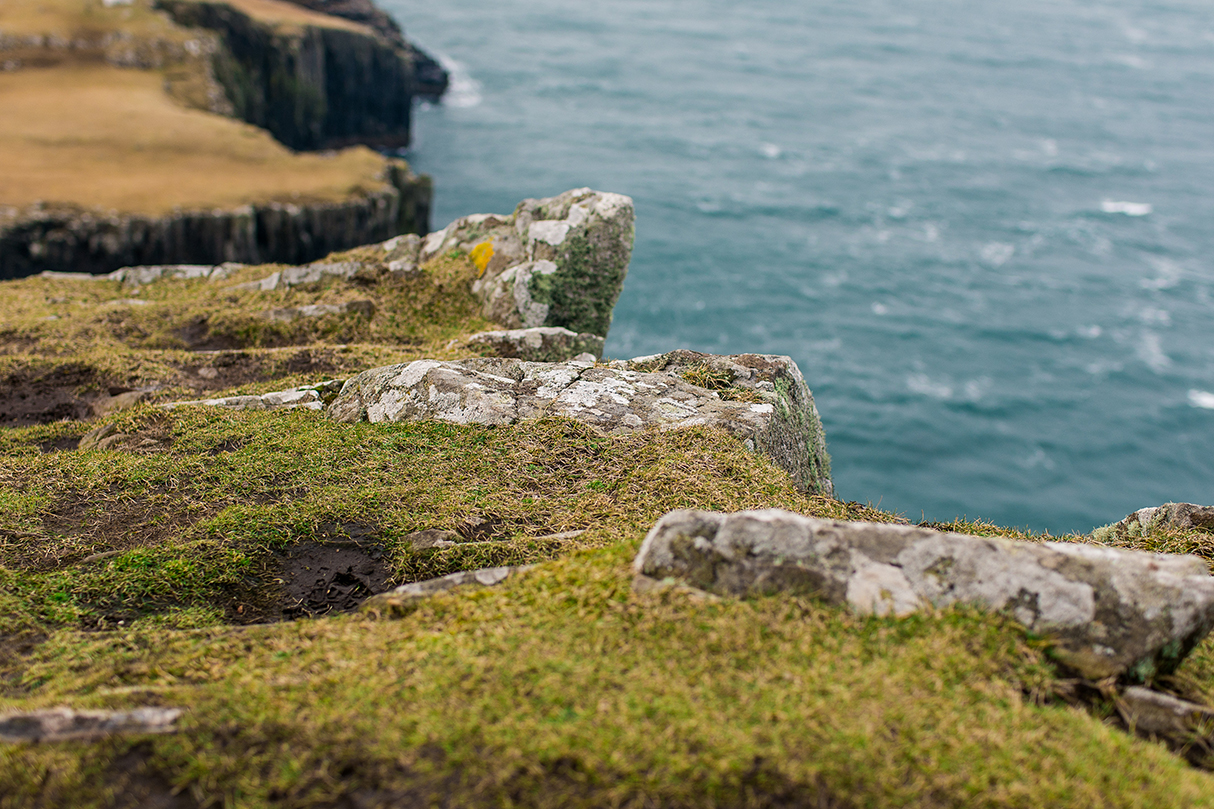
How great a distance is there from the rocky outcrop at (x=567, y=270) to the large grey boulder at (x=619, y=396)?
4373mm

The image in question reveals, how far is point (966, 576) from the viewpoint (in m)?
6.18

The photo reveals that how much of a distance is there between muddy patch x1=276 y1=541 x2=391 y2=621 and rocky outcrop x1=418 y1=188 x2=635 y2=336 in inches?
338

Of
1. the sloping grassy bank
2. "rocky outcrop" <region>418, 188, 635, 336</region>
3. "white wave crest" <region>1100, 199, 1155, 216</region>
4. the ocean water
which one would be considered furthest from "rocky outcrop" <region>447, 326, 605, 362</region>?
"white wave crest" <region>1100, 199, 1155, 216</region>

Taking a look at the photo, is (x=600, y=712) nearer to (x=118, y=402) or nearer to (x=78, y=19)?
(x=118, y=402)

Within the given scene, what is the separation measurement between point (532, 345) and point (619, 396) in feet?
13.3

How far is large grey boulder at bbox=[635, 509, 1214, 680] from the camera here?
5867 millimetres

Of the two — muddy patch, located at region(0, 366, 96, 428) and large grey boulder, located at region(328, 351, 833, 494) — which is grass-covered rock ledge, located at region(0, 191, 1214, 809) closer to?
large grey boulder, located at region(328, 351, 833, 494)

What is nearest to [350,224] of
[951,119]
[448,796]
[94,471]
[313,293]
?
[313,293]

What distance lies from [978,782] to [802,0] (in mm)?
182420

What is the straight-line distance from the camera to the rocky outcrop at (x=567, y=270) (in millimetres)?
16422

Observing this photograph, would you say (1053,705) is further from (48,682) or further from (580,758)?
(48,682)

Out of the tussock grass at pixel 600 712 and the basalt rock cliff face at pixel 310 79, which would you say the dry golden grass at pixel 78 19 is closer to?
the basalt rock cliff face at pixel 310 79

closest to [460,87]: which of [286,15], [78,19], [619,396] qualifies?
[286,15]

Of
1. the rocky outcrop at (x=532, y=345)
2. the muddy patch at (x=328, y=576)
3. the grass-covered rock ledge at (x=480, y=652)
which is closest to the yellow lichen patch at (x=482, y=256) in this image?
the rocky outcrop at (x=532, y=345)
